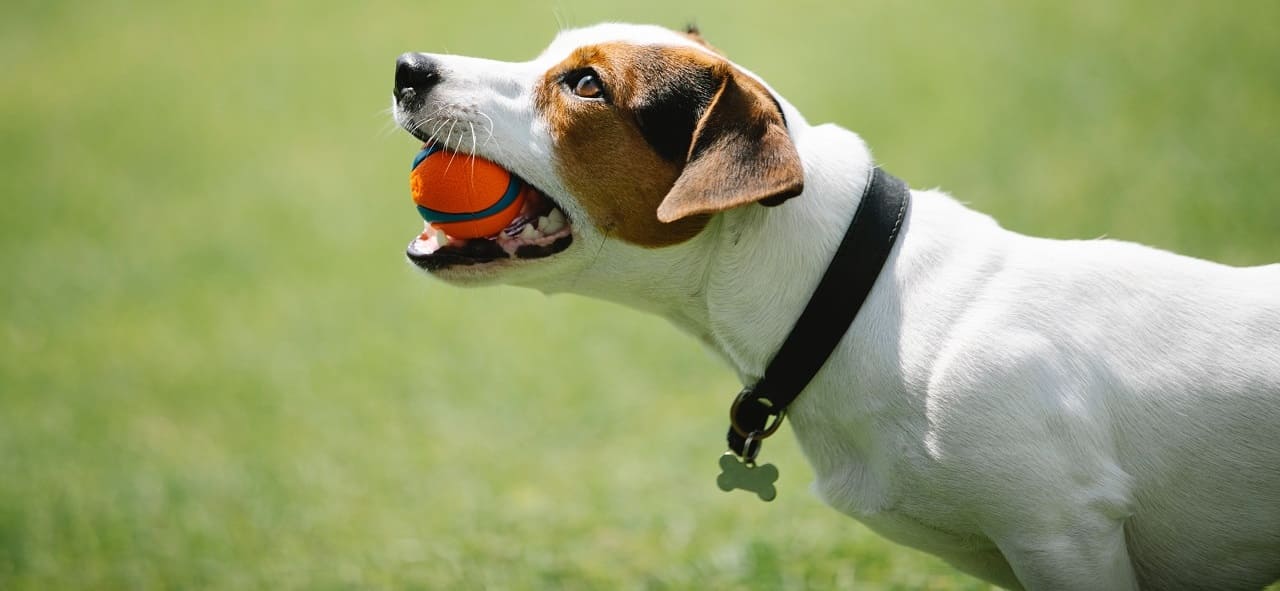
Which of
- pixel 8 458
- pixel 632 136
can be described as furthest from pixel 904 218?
pixel 8 458

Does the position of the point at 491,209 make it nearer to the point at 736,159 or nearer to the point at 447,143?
the point at 447,143

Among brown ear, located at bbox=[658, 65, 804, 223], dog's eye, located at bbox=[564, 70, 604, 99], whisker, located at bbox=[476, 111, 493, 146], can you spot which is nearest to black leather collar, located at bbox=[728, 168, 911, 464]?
brown ear, located at bbox=[658, 65, 804, 223]

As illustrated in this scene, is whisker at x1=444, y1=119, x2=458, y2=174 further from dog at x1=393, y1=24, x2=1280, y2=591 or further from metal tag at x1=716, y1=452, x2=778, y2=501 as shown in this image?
metal tag at x1=716, y1=452, x2=778, y2=501

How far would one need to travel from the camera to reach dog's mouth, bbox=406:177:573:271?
3535 millimetres

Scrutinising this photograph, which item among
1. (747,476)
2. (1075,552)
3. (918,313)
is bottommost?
(1075,552)

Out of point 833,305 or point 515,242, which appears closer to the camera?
point 833,305

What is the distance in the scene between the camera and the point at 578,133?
353 centimetres

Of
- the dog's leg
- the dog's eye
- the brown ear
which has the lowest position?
the dog's leg

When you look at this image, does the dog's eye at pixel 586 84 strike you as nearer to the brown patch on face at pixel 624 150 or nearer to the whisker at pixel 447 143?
the brown patch on face at pixel 624 150

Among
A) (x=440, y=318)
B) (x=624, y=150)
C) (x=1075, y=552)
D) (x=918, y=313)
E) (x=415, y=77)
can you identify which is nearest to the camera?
(x=1075, y=552)

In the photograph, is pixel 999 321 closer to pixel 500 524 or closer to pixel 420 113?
pixel 420 113

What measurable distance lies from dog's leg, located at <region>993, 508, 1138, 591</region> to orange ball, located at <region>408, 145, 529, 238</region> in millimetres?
1752

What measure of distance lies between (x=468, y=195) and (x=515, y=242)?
0.20 meters

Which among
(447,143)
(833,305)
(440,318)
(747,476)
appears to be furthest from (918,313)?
(440,318)
